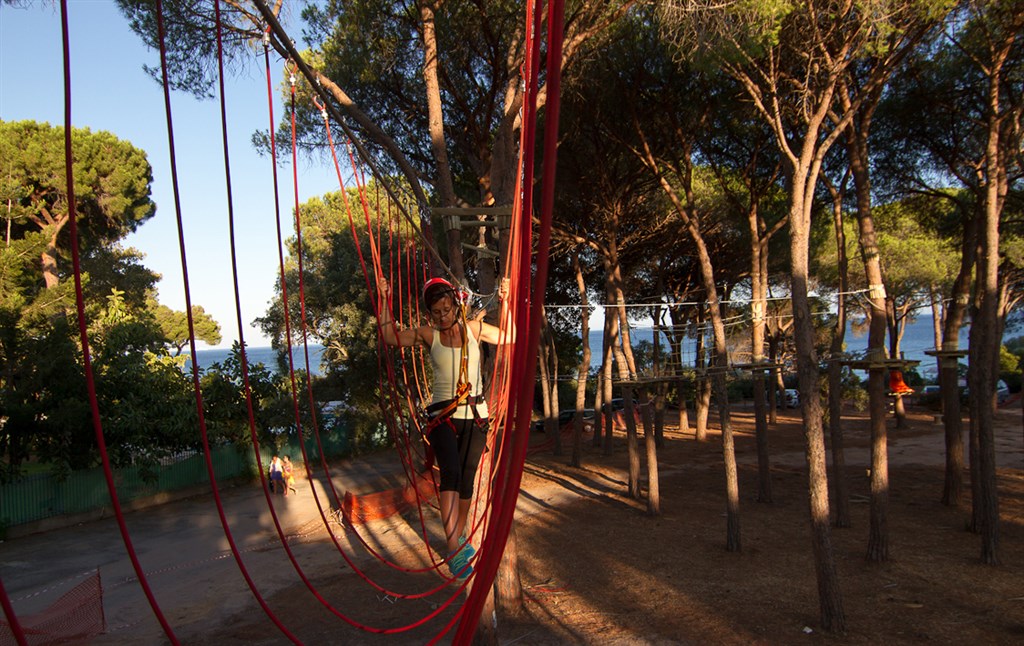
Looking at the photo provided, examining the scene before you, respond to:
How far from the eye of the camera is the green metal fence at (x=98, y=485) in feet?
39.1

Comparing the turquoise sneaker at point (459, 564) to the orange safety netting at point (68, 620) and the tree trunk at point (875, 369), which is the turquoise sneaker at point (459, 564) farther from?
the tree trunk at point (875, 369)

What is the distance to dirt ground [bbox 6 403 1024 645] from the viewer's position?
23.3ft

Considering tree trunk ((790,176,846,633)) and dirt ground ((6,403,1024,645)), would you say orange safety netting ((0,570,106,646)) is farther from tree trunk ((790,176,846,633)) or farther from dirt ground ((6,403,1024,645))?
tree trunk ((790,176,846,633))

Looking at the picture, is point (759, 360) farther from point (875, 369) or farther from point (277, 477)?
point (277, 477)

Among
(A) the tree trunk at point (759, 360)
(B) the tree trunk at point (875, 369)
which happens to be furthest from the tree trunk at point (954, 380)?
(A) the tree trunk at point (759, 360)

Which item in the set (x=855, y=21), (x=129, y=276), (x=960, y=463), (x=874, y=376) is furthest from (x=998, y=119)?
(x=129, y=276)

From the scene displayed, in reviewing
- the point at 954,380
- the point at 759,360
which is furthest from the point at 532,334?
the point at 759,360

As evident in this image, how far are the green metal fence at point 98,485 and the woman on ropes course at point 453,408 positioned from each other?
22.7 ft

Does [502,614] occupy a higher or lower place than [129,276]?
lower

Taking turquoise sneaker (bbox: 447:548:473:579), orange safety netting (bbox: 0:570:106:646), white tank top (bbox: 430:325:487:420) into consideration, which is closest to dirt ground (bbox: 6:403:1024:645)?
orange safety netting (bbox: 0:570:106:646)

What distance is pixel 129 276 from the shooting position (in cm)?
1981

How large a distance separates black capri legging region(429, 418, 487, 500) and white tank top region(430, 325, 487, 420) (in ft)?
0.19

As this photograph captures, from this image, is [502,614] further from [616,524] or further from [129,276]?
[129,276]

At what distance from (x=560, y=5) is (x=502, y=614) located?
7523 mm
